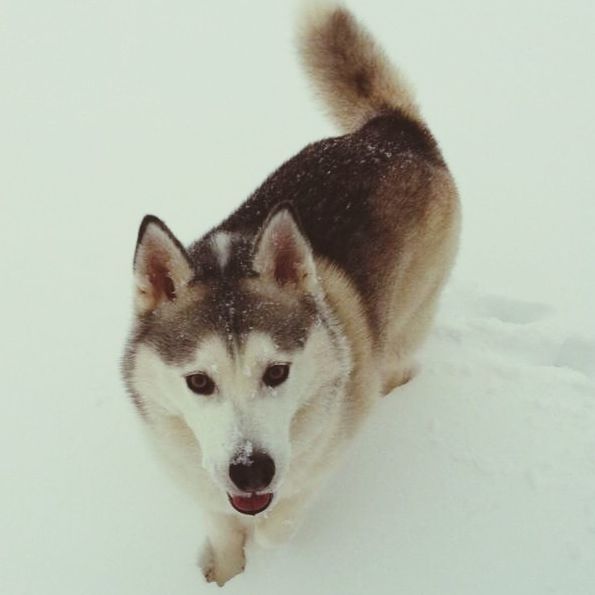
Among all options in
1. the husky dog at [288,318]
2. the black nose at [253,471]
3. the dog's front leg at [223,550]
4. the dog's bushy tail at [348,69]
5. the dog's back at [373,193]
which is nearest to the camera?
the black nose at [253,471]

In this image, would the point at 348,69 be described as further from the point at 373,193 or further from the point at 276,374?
the point at 276,374

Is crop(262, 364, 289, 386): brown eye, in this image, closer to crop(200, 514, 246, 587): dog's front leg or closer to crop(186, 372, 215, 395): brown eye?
crop(186, 372, 215, 395): brown eye

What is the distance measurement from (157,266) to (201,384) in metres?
0.47

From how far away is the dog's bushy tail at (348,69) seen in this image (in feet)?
12.5

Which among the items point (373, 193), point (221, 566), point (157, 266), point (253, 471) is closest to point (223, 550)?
point (221, 566)

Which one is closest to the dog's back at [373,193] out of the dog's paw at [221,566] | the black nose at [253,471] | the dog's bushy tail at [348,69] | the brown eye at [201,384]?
the dog's bushy tail at [348,69]

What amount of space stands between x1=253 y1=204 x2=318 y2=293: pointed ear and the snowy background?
3.79 ft

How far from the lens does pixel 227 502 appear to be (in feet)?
8.28

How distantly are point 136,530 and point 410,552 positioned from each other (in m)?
1.20

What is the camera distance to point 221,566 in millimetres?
2760

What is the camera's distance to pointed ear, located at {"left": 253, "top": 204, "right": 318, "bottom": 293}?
7.39ft

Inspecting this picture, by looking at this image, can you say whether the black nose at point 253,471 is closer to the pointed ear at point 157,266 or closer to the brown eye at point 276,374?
the brown eye at point 276,374

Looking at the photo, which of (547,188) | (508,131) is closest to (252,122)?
(508,131)

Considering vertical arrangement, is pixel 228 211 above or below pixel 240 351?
below
